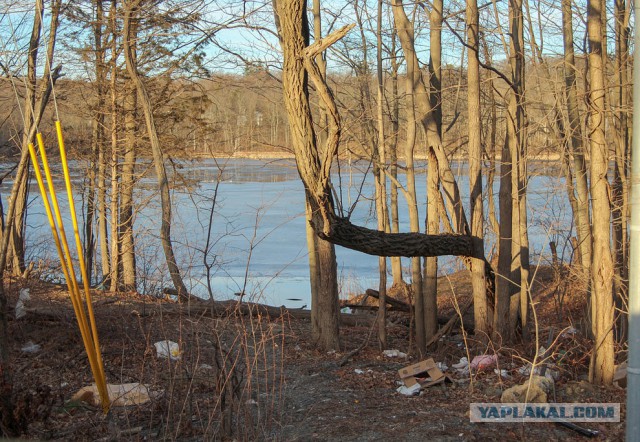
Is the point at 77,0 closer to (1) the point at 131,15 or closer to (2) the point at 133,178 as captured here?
(1) the point at 131,15

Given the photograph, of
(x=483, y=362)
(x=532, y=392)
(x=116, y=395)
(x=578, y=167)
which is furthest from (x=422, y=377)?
(x=578, y=167)

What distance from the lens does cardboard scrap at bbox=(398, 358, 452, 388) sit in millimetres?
7312

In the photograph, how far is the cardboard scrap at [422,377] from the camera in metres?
7.31

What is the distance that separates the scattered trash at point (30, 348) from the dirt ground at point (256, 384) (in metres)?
0.02

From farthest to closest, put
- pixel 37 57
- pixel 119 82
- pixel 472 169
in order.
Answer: pixel 119 82
pixel 37 57
pixel 472 169

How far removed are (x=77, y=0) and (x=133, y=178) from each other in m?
4.29

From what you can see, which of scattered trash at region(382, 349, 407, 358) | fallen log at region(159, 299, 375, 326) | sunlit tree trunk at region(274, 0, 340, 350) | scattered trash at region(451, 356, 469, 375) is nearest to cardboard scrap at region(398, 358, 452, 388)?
scattered trash at region(451, 356, 469, 375)

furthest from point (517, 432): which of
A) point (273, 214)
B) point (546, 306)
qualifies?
point (273, 214)

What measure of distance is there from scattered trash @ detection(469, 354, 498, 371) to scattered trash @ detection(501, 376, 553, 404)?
3.65 ft

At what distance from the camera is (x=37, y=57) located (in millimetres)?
14547

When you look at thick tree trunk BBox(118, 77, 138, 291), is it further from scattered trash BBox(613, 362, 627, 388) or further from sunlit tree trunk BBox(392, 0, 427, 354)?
scattered trash BBox(613, 362, 627, 388)

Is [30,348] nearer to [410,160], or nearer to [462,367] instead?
[462,367]

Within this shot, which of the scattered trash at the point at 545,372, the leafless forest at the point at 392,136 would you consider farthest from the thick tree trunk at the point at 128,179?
the scattered trash at the point at 545,372

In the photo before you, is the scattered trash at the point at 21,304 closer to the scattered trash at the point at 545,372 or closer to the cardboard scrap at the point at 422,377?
the cardboard scrap at the point at 422,377
